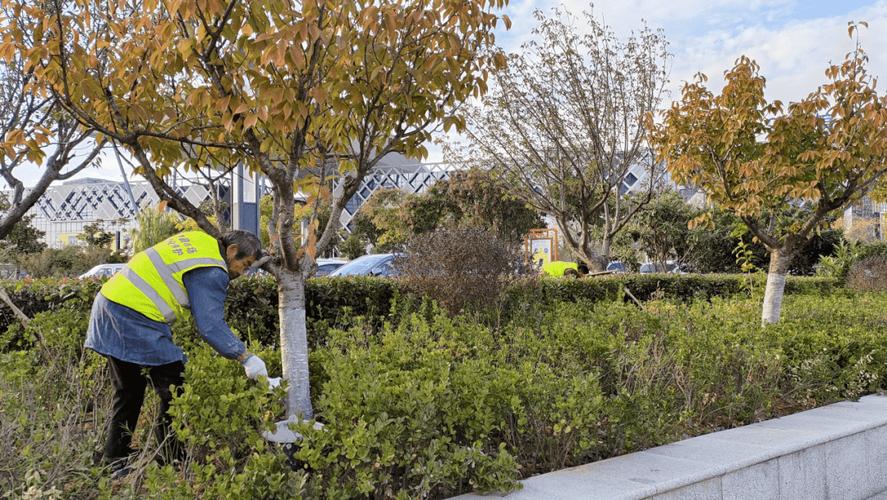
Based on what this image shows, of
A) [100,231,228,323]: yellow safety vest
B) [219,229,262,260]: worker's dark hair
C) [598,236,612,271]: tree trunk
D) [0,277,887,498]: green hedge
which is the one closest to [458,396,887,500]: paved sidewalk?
[0,277,887,498]: green hedge

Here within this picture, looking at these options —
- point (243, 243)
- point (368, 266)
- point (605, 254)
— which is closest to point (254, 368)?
point (243, 243)

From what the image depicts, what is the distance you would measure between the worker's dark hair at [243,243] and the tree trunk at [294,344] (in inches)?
7.9

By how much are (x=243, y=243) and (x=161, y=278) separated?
441 millimetres

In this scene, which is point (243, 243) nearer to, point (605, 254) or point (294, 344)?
point (294, 344)

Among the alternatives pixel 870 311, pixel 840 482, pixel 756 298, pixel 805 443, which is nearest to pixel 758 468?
pixel 805 443

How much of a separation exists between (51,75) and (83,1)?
400 millimetres

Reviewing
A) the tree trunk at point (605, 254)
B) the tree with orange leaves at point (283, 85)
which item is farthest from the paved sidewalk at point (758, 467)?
the tree trunk at point (605, 254)

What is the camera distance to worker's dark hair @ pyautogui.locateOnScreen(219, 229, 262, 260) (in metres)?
3.64

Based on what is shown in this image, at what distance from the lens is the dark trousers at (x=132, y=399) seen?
351cm

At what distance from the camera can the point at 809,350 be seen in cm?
521

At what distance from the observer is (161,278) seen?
3627mm

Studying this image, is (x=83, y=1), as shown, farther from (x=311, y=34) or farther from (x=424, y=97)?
(x=424, y=97)

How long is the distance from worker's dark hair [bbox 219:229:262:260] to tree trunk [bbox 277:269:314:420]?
201 millimetres

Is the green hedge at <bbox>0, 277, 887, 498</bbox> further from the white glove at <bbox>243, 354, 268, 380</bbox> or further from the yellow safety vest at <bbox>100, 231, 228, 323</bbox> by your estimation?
the yellow safety vest at <bbox>100, 231, 228, 323</bbox>
